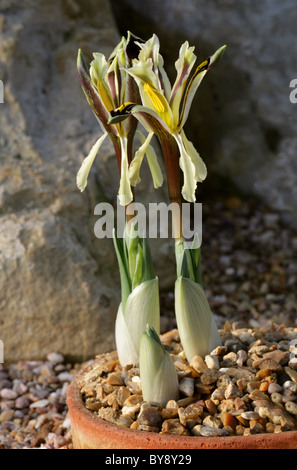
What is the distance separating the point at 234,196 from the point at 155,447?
262 cm

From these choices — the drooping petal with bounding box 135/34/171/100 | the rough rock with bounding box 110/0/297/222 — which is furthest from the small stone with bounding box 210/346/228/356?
the rough rock with bounding box 110/0/297/222

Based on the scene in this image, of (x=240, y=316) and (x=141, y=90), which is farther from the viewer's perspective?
(x=240, y=316)

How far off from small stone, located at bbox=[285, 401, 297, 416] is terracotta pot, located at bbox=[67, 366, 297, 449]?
9cm

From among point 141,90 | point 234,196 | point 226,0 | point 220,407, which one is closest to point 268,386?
point 220,407

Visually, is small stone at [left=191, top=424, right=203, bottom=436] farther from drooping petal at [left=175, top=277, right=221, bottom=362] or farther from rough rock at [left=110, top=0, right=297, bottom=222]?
rough rock at [left=110, top=0, right=297, bottom=222]

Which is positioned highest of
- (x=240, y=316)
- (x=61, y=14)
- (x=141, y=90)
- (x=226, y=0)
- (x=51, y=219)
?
(x=226, y=0)

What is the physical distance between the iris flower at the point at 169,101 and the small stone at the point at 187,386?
413 mm

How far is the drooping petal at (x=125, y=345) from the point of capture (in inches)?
58.8

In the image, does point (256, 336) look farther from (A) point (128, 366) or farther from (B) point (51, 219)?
(B) point (51, 219)

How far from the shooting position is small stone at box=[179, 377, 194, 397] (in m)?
1.34

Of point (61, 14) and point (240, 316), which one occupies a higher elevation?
point (61, 14)

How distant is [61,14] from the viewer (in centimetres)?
284

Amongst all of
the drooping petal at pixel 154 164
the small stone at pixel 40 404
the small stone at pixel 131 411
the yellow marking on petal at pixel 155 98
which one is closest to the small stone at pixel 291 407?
the small stone at pixel 131 411

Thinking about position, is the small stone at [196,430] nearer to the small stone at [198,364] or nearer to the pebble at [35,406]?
the small stone at [198,364]
